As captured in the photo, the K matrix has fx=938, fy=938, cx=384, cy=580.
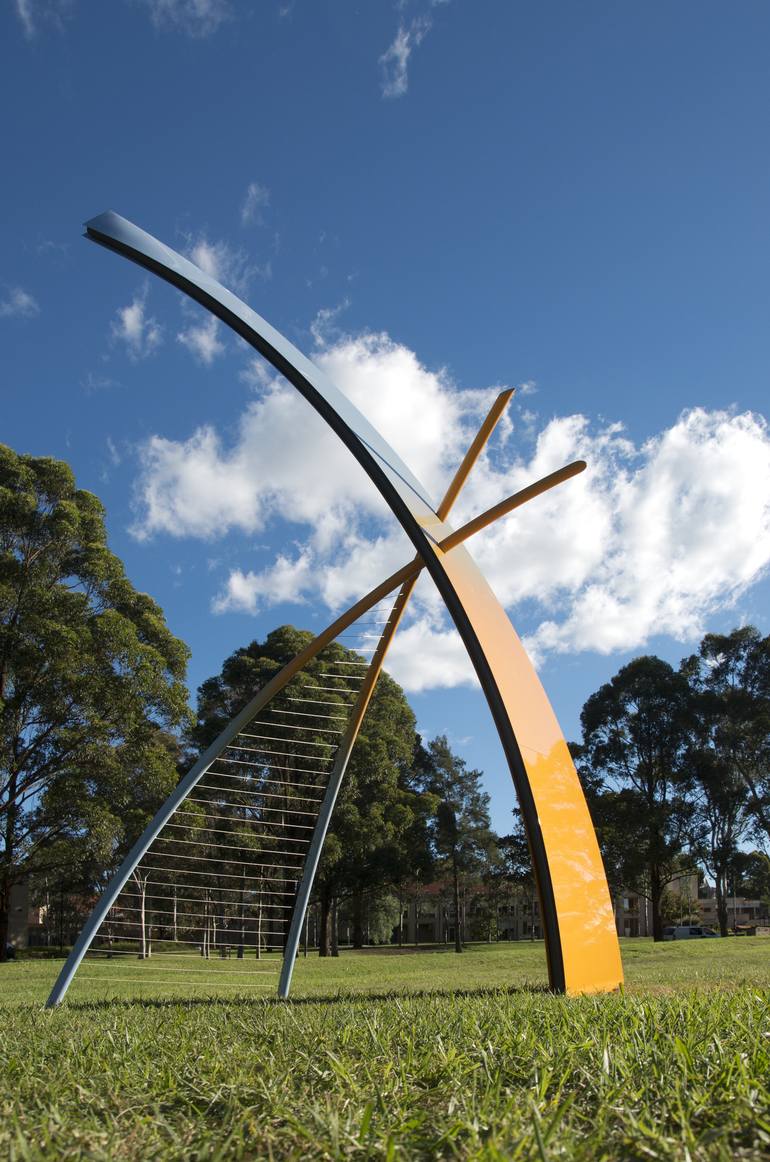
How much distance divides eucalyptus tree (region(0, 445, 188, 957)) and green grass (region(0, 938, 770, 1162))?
18225mm

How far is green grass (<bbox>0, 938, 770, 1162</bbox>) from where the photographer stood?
6.77ft

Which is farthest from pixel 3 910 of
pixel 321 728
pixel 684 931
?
pixel 684 931

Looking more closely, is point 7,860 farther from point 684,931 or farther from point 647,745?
point 684,931

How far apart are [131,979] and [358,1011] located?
12766 mm

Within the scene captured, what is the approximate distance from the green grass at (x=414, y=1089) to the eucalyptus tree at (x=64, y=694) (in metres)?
18.2

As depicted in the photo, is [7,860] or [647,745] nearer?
[7,860]

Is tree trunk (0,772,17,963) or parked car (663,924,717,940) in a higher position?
tree trunk (0,772,17,963)

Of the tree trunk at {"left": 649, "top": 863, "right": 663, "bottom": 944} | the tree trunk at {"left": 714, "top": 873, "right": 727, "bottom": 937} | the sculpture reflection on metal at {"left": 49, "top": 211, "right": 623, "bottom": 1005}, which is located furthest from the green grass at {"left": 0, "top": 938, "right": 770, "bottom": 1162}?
the tree trunk at {"left": 714, "top": 873, "right": 727, "bottom": 937}

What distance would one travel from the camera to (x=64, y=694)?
22.5 meters

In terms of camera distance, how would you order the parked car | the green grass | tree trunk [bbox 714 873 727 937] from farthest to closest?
the parked car → tree trunk [bbox 714 873 727 937] → the green grass

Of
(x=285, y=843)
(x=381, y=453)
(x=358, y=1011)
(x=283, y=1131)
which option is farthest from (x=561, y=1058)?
(x=285, y=843)

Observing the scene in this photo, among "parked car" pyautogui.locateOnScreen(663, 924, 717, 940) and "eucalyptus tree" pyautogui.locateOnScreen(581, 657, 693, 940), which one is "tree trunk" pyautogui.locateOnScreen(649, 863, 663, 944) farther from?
"parked car" pyautogui.locateOnScreen(663, 924, 717, 940)

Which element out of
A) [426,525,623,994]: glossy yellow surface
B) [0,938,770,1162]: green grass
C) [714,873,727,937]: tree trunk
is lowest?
[714,873,727,937]: tree trunk

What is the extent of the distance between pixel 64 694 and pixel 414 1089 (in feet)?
70.0
